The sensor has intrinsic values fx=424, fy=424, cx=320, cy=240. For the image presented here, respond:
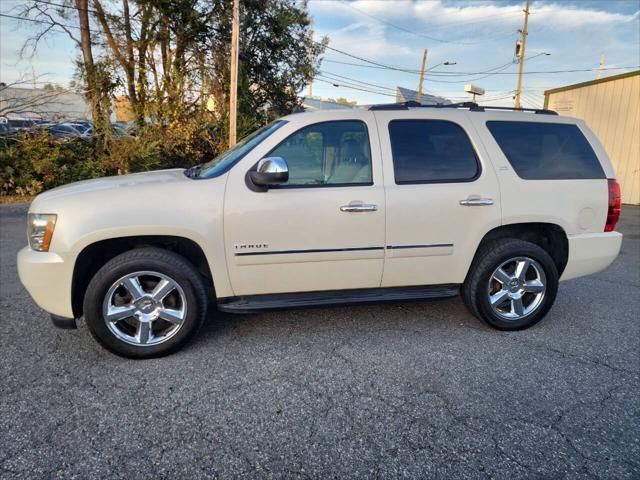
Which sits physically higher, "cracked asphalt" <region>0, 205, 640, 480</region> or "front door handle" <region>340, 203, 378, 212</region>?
"front door handle" <region>340, 203, 378, 212</region>

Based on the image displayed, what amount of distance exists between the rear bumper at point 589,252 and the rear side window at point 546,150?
0.53m

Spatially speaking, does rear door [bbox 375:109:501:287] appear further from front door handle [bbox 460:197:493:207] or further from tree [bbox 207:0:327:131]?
tree [bbox 207:0:327:131]

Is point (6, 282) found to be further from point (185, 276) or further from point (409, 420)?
point (409, 420)

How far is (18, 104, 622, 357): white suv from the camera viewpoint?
117 inches

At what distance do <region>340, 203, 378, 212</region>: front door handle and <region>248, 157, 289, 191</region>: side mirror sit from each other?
50 centimetres

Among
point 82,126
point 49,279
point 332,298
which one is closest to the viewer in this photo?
point 49,279

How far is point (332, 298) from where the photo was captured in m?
3.35

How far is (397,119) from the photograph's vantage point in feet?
11.3

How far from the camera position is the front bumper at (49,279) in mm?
2895

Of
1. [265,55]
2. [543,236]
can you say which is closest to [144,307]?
[543,236]

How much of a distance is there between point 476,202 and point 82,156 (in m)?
11.5

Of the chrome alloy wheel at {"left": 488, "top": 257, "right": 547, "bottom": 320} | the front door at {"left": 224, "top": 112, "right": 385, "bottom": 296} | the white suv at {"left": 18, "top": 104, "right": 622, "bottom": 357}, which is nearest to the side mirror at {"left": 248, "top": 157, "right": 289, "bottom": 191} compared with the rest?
the white suv at {"left": 18, "top": 104, "right": 622, "bottom": 357}

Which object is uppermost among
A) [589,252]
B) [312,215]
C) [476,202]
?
[476,202]

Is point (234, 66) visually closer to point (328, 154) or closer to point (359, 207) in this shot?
point (328, 154)
